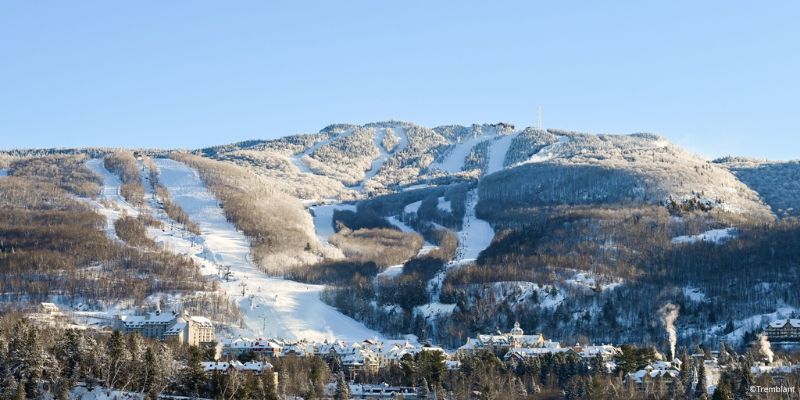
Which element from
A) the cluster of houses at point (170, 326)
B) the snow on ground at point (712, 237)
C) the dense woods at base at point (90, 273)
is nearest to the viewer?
the cluster of houses at point (170, 326)

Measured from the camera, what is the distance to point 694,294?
162875mm

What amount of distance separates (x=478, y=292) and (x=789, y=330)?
48.3 metres

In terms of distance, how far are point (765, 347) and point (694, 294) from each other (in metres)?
29.8

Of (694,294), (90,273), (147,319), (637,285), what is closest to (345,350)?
(147,319)

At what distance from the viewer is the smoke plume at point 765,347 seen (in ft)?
420

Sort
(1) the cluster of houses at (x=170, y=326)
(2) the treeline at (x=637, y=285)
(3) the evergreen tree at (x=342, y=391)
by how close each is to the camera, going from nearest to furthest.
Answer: (3) the evergreen tree at (x=342, y=391) < (1) the cluster of houses at (x=170, y=326) < (2) the treeline at (x=637, y=285)

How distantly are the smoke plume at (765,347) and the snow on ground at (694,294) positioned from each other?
21.9m

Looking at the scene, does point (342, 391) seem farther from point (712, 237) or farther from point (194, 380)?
point (712, 237)

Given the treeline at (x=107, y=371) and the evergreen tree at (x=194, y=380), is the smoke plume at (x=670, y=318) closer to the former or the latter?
the treeline at (x=107, y=371)

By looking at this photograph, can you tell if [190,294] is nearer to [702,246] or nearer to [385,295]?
[385,295]

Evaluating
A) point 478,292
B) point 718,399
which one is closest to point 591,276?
point 478,292

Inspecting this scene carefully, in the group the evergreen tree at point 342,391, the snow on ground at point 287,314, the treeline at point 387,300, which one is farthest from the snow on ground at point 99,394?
the treeline at point 387,300

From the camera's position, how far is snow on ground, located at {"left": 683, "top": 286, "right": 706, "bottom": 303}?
161m

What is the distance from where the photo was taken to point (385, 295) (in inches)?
7279
